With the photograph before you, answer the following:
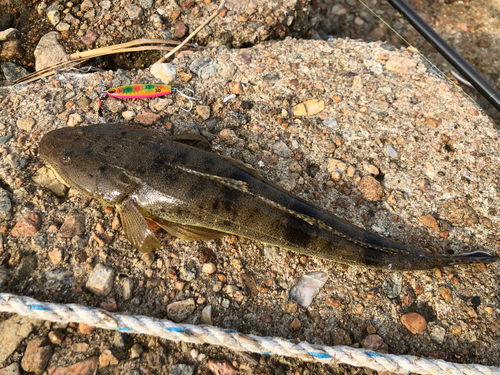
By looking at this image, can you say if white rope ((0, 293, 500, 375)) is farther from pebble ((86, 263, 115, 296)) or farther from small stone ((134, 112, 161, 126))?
small stone ((134, 112, 161, 126))

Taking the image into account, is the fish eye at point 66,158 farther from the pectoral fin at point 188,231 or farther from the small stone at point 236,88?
the small stone at point 236,88

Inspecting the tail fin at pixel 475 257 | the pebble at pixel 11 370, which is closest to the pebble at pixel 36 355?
the pebble at pixel 11 370

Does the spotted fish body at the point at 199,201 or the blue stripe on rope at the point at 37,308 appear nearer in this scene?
the blue stripe on rope at the point at 37,308

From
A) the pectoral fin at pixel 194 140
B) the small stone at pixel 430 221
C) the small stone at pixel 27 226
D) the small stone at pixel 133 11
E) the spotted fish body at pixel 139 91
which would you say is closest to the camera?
the small stone at pixel 27 226

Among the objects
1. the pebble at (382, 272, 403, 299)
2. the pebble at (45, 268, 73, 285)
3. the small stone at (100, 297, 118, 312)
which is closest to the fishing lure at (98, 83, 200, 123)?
the pebble at (45, 268, 73, 285)

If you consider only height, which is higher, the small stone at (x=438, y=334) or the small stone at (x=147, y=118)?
the small stone at (x=147, y=118)

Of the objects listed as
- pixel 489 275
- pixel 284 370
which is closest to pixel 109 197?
pixel 284 370

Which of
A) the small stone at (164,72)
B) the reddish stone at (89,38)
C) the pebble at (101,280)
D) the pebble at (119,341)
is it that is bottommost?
the pebble at (119,341)
